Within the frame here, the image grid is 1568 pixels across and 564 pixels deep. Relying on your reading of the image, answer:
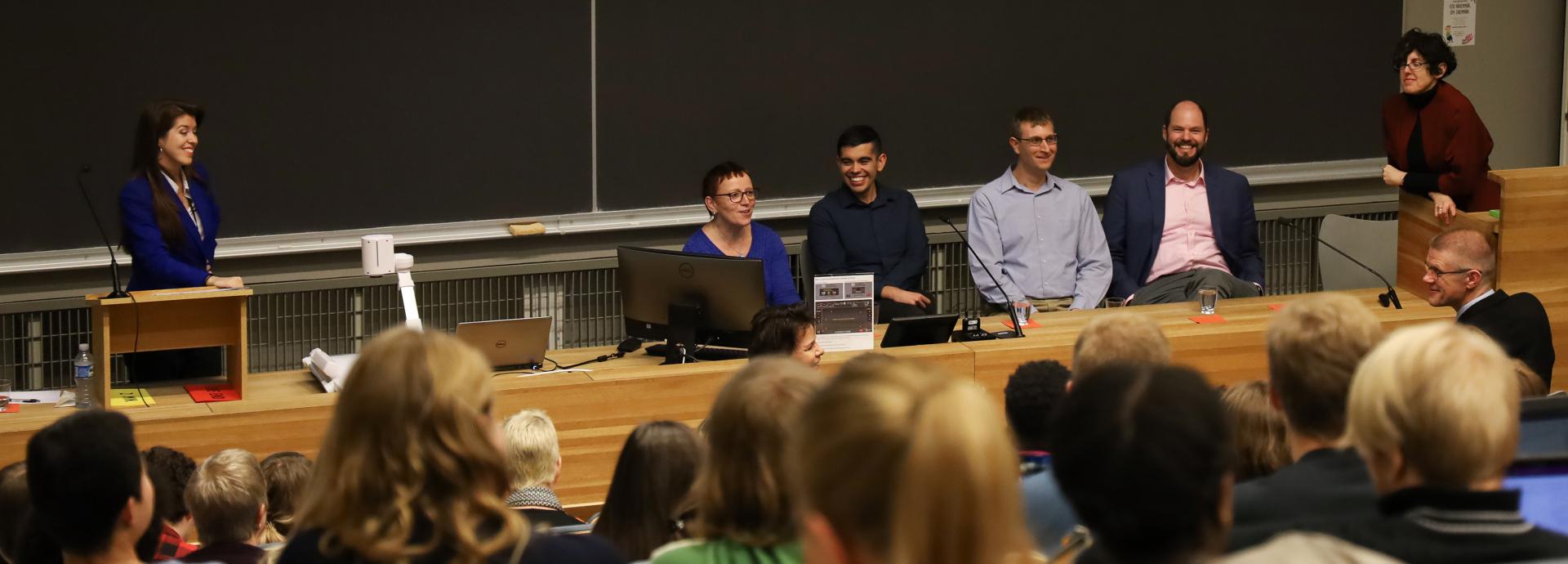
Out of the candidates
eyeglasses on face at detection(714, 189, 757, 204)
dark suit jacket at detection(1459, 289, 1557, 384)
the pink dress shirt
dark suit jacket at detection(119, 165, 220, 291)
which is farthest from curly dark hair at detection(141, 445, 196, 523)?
the pink dress shirt

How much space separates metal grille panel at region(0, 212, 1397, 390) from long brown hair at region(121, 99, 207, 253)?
1134 millimetres

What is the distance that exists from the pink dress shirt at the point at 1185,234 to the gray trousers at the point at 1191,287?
8cm

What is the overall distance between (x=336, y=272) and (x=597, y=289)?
98 cm

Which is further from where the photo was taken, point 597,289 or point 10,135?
point 597,289

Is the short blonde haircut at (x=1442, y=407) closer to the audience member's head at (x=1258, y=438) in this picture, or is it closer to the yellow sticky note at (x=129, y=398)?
the audience member's head at (x=1258, y=438)

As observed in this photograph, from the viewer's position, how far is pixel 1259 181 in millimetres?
6867

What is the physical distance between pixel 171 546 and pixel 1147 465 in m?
1.91

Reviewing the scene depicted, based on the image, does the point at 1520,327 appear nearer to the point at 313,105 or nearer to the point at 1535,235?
the point at 1535,235

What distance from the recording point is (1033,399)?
2.49m

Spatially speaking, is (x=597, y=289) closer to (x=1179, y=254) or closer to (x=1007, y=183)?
(x=1007, y=183)

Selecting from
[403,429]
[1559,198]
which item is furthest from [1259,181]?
[403,429]

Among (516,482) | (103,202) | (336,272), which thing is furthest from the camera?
(336,272)

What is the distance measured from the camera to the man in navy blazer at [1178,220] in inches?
226

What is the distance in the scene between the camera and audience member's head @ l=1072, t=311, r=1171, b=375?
103 inches
